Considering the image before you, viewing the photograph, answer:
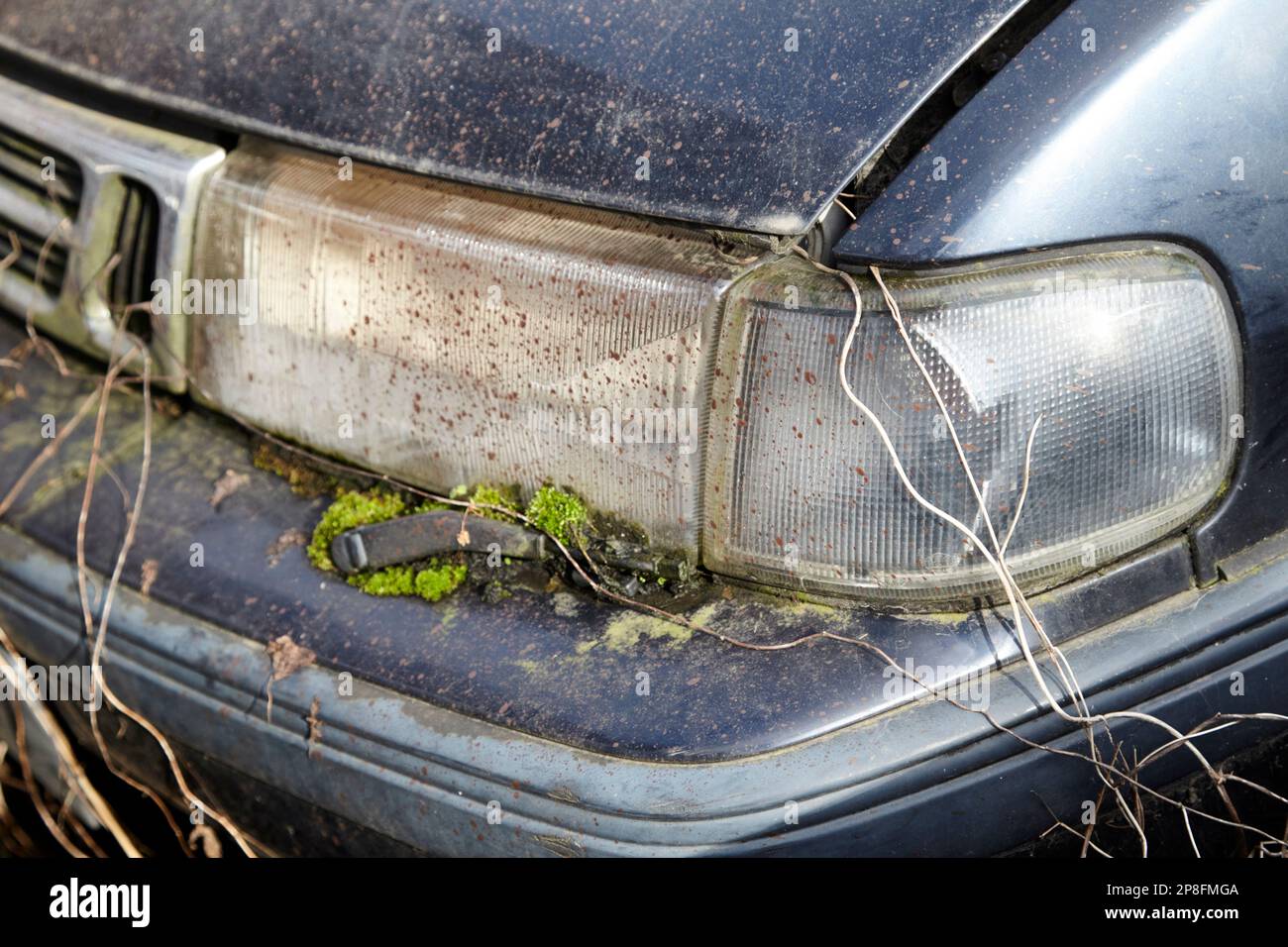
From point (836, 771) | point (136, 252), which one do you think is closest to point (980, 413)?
point (836, 771)

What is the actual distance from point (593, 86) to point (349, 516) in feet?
2.54

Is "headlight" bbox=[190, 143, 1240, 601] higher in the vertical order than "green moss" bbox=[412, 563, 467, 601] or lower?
higher

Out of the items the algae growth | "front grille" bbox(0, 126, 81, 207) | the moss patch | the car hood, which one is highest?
"front grille" bbox(0, 126, 81, 207)

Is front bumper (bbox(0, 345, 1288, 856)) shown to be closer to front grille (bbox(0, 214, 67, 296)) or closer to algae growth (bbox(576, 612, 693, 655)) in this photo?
algae growth (bbox(576, 612, 693, 655))

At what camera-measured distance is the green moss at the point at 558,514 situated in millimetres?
1777

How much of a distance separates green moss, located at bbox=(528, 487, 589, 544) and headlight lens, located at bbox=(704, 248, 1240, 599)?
0.80ft

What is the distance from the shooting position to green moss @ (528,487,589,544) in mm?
1777

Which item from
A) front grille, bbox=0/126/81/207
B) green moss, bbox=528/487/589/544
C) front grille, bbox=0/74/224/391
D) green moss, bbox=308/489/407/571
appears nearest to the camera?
green moss, bbox=528/487/589/544

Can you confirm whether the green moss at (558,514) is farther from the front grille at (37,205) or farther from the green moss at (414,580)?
the front grille at (37,205)

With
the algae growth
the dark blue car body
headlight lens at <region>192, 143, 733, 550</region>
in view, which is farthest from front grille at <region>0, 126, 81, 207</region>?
the algae growth

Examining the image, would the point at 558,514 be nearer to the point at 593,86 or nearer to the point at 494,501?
the point at 494,501

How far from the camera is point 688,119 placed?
1.67 m

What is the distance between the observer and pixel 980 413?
1.52 metres
